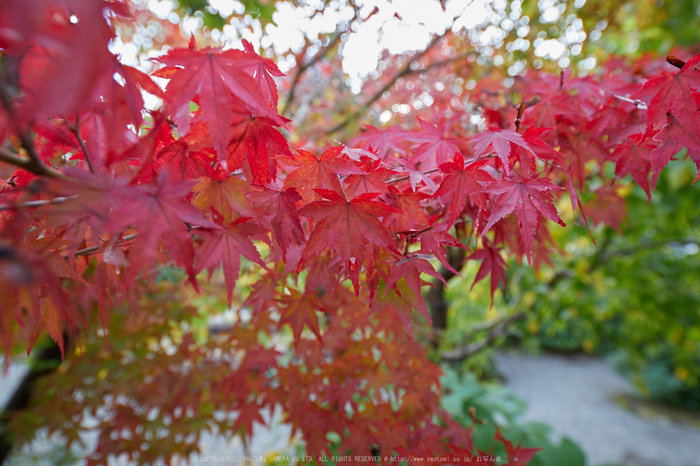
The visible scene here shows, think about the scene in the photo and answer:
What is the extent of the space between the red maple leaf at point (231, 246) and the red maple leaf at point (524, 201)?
51cm

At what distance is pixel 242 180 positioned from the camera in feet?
2.44

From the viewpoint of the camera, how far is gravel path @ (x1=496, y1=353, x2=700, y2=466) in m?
4.74

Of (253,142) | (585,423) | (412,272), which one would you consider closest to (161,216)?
(253,142)

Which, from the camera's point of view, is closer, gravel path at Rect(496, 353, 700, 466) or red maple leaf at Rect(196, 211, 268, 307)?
red maple leaf at Rect(196, 211, 268, 307)

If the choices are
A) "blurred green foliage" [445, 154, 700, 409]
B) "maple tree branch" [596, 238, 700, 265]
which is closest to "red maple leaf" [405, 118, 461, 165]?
"blurred green foliage" [445, 154, 700, 409]

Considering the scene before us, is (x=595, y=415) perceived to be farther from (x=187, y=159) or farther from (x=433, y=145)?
(x=187, y=159)

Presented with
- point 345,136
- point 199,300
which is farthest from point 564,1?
point 199,300

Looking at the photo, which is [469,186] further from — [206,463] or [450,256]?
[206,463]

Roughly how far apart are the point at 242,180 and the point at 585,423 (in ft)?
23.1

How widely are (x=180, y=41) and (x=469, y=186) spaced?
416 cm

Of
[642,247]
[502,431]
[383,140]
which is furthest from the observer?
[642,247]

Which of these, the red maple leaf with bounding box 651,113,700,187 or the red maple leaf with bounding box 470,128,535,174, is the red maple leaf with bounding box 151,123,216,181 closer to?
the red maple leaf with bounding box 470,128,535,174

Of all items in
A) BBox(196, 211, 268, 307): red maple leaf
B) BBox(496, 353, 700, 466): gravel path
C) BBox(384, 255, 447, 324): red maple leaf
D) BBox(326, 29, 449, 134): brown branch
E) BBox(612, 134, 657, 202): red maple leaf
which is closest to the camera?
BBox(196, 211, 268, 307): red maple leaf

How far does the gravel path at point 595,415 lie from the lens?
474 centimetres
